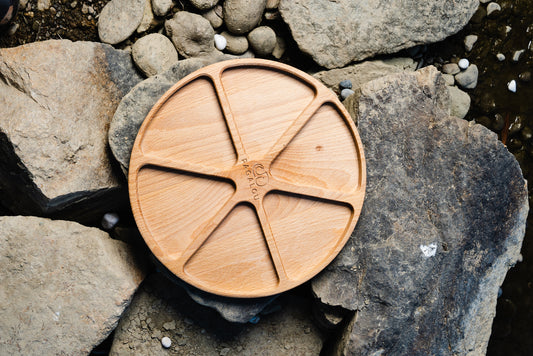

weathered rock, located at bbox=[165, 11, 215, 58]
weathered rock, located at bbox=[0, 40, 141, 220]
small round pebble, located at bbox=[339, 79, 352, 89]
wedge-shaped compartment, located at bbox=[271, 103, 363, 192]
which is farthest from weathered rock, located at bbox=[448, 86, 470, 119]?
weathered rock, located at bbox=[0, 40, 141, 220]

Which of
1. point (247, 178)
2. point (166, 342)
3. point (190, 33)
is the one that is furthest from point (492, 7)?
point (166, 342)

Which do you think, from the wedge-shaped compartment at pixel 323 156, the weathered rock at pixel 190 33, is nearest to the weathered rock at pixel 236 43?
the weathered rock at pixel 190 33

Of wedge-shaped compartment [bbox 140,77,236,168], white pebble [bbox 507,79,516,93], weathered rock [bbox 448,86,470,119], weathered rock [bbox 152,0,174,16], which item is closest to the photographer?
Result: wedge-shaped compartment [bbox 140,77,236,168]

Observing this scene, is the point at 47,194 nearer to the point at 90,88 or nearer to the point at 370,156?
the point at 90,88

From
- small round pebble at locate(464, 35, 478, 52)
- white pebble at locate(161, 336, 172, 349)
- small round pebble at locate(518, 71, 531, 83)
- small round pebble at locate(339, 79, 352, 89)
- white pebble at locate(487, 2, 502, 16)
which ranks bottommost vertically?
white pebble at locate(161, 336, 172, 349)

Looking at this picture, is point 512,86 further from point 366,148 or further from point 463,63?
point 366,148

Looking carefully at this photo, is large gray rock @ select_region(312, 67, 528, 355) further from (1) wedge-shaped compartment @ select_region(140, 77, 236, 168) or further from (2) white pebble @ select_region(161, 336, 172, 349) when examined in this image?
(2) white pebble @ select_region(161, 336, 172, 349)

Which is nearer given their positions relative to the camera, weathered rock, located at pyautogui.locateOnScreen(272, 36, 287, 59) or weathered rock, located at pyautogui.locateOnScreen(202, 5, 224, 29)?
weathered rock, located at pyautogui.locateOnScreen(202, 5, 224, 29)

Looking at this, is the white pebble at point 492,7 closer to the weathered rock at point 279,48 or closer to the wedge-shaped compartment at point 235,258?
the weathered rock at point 279,48
